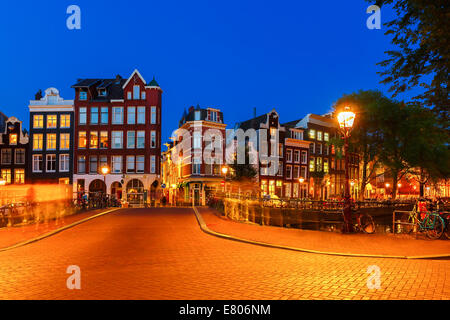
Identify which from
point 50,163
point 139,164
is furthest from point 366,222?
point 50,163

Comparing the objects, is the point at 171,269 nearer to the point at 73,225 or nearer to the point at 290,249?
the point at 290,249

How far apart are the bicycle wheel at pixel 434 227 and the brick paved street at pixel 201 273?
445 centimetres

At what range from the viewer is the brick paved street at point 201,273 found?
6.72m

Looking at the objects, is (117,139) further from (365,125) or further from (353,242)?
(353,242)

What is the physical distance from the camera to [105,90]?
56.2 metres

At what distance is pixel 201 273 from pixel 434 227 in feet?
32.1

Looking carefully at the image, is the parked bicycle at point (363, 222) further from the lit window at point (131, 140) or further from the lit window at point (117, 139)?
the lit window at point (117, 139)

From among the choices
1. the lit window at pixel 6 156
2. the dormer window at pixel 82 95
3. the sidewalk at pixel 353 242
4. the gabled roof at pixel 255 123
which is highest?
the dormer window at pixel 82 95

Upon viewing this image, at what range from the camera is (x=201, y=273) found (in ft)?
27.3

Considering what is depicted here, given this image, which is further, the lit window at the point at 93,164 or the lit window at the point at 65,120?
the lit window at the point at 65,120
